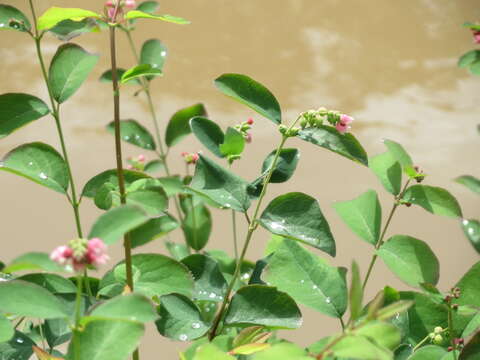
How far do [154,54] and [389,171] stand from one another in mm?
419

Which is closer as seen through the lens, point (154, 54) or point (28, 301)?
point (28, 301)

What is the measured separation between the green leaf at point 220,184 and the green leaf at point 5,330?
0.15 meters

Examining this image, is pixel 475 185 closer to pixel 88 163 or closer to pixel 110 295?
pixel 110 295

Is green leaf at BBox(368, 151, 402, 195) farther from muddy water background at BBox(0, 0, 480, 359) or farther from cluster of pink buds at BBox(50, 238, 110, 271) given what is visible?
muddy water background at BBox(0, 0, 480, 359)

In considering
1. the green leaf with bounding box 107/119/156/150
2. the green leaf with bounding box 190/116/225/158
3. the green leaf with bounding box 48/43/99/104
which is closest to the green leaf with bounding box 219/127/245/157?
the green leaf with bounding box 190/116/225/158

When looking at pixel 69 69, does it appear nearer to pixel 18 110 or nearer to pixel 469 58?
pixel 18 110

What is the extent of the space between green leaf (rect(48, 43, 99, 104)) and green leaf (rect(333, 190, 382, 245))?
253 mm

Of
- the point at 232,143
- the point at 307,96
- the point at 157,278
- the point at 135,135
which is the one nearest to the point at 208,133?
the point at 232,143

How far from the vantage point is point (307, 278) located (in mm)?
434

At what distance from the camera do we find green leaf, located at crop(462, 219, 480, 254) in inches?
26.4

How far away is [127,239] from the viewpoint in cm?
40

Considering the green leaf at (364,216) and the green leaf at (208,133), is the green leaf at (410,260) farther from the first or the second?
the green leaf at (208,133)

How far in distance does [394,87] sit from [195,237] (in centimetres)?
92

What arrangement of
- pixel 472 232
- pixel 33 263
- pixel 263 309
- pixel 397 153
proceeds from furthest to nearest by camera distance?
pixel 472 232
pixel 397 153
pixel 263 309
pixel 33 263
